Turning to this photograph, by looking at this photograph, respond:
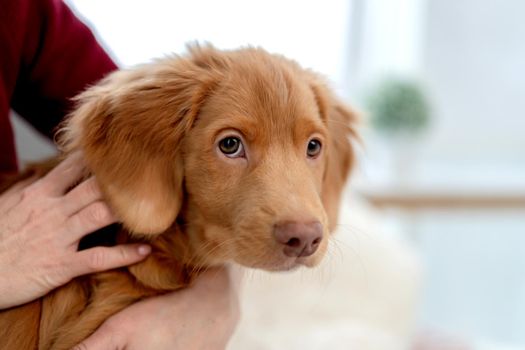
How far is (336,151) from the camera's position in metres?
1.51

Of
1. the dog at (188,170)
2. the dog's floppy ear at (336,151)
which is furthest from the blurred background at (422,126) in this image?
the dog at (188,170)

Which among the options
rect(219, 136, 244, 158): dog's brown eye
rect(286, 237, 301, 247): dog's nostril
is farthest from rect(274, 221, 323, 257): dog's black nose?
rect(219, 136, 244, 158): dog's brown eye

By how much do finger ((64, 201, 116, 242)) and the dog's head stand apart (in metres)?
0.03

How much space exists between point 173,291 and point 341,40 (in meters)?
1.98

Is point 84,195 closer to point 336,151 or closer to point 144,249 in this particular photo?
point 144,249

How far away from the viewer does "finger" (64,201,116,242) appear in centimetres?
127

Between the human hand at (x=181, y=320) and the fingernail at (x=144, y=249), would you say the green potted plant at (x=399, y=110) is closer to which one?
the human hand at (x=181, y=320)

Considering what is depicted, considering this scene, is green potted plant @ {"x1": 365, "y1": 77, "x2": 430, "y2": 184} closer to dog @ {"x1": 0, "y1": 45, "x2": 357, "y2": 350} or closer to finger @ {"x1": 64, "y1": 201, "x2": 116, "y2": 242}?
dog @ {"x1": 0, "y1": 45, "x2": 357, "y2": 350}

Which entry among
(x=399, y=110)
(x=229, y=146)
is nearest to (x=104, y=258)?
(x=229, y=146)

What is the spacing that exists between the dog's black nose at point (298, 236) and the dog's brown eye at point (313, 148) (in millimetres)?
222

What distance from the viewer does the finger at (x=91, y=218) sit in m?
1.27

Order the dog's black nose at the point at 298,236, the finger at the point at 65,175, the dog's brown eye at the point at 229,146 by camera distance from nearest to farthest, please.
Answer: the dog's black nose at the point at 298,236 < the dog's brown eye at the point at 229,146 < the finger at the point at 65,175

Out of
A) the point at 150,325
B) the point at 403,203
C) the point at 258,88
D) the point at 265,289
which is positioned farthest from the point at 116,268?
the point at 403,203

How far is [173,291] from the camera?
1354 mm
